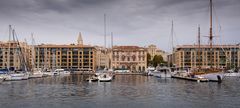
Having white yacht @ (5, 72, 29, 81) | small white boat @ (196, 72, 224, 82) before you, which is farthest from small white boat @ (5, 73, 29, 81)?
small white boat @ (196, 72, 224, 82)

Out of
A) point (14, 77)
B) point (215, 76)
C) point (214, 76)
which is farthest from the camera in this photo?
point (14, 77)

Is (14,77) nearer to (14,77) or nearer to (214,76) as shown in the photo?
(14,77)

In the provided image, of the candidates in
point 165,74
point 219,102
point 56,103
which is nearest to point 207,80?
point 165,74

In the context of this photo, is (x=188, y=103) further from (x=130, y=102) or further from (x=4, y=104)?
(x=4, y=104)

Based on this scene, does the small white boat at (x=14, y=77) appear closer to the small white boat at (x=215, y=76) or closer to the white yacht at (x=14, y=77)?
the white yacht at (x=14, y=77)

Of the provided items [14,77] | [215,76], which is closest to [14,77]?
[14,77]

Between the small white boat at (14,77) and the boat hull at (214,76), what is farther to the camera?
the small white boat at (14,77)

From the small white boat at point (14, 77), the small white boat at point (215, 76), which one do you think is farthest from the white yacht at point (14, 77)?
the small white boat at point (215, 76)

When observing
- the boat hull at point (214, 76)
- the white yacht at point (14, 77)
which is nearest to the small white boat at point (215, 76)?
the boat hull at point (214, 76)

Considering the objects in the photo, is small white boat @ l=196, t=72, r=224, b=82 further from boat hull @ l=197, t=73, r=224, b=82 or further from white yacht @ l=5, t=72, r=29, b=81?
white yacht @ l=5, t=72, r=29, b=81

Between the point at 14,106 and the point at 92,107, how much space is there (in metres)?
10.5

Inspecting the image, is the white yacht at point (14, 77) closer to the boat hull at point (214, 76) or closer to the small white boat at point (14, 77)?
the small white boat at point (14, 77)

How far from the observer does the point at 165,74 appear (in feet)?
487

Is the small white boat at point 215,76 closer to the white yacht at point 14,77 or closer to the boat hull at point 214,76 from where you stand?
the boat hull at point 214,76
